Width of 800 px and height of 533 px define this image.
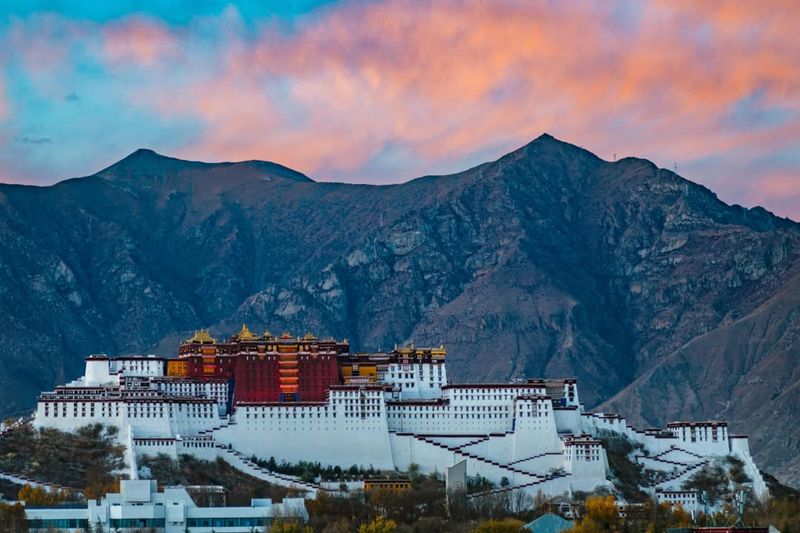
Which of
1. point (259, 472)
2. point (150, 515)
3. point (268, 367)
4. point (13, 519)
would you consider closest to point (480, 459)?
point (259, 472)

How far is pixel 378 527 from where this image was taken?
5541 inches

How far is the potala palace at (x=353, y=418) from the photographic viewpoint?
17088 centimetres

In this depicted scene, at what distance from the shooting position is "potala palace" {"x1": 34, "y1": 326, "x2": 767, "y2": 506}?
171 metres

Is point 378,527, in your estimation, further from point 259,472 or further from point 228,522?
point 259,472

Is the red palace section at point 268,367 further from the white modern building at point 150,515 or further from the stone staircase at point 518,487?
the white modern building at point 150,515

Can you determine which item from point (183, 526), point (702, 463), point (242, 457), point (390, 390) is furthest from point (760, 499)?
point (183, 526)

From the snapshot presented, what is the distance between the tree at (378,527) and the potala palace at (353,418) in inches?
866

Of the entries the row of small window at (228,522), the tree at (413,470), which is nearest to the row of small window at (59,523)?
the row of small window at (228,522)

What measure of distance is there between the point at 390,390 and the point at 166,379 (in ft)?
64.3

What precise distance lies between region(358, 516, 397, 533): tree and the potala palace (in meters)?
22.0

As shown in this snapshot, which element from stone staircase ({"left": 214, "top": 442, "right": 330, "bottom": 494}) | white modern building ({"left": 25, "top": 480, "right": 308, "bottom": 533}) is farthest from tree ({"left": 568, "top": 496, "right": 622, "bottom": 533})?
stone staircase ({"left": 214, "top": 442, "right": 330, "bottom": 494})

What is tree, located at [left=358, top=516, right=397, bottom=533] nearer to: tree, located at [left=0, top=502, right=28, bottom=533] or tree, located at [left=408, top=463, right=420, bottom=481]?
tree, located at [left=0, top=502, right=28, bottom=533]

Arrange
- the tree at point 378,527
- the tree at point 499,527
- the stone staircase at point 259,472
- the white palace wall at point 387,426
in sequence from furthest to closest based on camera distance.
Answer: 1. the white palace wall at point 387,426
2. the stone staircase at point 259,472
3. the tree at point 378,527
4. the tree at point 499,527

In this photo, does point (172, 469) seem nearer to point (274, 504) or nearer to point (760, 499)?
point (274, 504)
